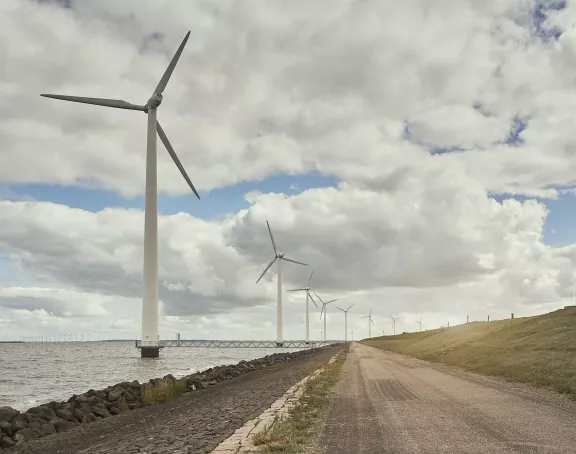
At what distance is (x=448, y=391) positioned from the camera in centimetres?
2627

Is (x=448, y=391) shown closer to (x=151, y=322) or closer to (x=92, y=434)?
(x=92, y=434)

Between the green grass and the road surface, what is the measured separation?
473 inches

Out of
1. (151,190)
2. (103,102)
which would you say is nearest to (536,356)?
(151,190)

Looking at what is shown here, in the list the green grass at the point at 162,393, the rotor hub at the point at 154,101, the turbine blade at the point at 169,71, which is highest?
the turbine blade at the point at 169,71

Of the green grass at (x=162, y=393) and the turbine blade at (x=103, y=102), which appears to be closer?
the green grass at (x=162, y=393)

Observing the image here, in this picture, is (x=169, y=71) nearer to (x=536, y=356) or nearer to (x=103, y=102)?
(x=103, y=102)

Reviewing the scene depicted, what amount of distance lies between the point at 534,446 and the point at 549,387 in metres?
15.0

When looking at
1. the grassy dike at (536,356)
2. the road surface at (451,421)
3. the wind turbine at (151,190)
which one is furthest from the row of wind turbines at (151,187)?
the road surface at (451,421)

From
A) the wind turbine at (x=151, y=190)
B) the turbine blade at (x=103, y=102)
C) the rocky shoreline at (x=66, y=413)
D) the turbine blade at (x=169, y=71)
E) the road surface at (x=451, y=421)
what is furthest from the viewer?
the wind turbine at (x=151, y=190)

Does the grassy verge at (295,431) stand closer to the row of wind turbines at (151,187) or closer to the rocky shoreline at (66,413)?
the rocky shoreline at (66,413)

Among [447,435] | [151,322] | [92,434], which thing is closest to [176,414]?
[92,434]

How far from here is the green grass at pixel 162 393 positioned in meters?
32.5

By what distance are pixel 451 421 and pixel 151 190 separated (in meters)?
70.9

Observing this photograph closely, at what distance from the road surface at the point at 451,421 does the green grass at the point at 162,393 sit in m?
12.0
